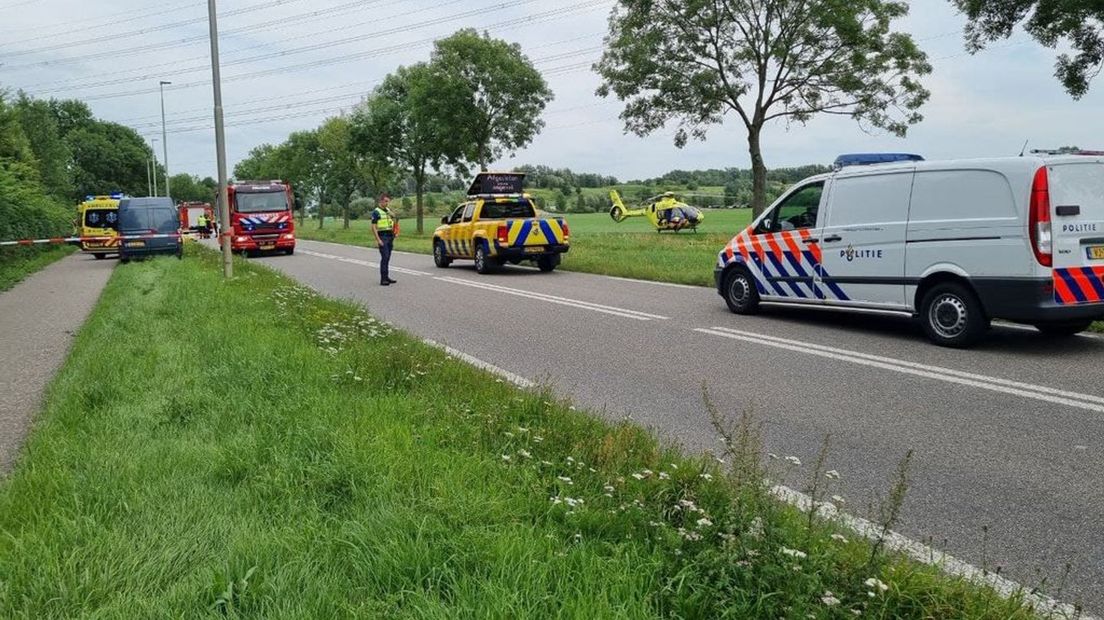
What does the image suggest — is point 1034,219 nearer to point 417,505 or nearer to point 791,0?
point 417,505

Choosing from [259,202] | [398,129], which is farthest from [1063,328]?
[398,129]

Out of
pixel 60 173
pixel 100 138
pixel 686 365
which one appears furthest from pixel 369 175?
pixel 100 138

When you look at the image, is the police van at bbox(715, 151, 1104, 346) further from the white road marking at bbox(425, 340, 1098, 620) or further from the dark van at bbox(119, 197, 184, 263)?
the dark van at bbox(119, 197, 184, 263)

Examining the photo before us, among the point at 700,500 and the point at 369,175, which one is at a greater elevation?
the point at 369,175

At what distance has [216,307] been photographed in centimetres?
1025

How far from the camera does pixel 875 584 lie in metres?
2.60

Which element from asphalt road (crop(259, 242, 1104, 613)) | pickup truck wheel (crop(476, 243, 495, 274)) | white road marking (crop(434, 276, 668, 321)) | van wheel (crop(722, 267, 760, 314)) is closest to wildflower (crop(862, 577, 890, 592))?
asphalt road (crop(259, 242, 1104, 613))

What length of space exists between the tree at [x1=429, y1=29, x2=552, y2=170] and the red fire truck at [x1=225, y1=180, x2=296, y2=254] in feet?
33.9

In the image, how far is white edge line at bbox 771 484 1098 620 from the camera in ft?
8.94

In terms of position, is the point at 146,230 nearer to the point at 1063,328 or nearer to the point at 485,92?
the point at 485,92

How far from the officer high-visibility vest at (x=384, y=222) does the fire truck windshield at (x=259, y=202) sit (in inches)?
567

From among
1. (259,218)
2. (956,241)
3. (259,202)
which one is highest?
(259,202)

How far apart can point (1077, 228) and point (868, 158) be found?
2756mm

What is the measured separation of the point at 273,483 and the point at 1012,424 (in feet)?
15.2
